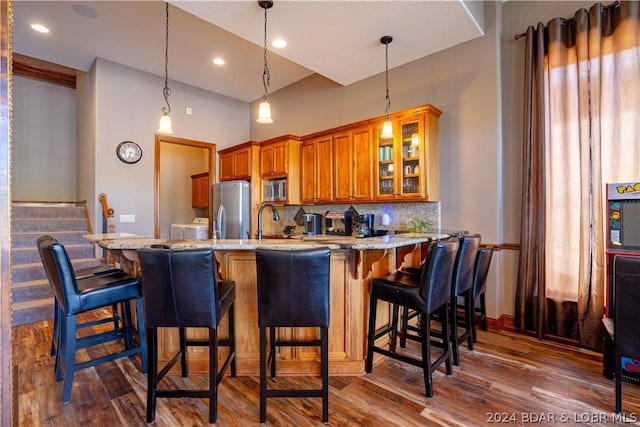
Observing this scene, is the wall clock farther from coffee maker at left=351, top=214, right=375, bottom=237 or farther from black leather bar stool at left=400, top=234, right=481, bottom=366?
black leather bar stool at left=400, top=234, right=481, bottom=366

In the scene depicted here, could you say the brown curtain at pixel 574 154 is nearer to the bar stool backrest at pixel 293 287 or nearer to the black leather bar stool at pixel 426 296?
the black leather bar stool at pixel 426 296

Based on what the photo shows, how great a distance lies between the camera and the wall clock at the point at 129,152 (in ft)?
15.0

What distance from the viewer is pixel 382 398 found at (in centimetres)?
199

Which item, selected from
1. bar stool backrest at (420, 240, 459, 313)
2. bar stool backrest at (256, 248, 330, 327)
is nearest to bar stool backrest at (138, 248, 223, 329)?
bar stool backrest at (256, 248, 330, 327)

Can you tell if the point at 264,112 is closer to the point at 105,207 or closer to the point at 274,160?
the point at 274,160

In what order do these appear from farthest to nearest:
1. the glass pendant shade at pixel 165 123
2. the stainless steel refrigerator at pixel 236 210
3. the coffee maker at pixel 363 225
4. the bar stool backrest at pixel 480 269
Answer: the stainless steel refrigerator at pixel 236 210
the coffee maker at pixel 363 225
the glass pendant shade at pixel 165 123
the bar stool backrest at pixel 480 269

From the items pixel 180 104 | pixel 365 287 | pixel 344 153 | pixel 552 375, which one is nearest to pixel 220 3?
pixel 344 153

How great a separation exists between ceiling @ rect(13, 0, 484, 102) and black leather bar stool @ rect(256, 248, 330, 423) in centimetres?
223

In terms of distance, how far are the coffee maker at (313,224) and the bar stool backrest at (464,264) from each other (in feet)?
8.16

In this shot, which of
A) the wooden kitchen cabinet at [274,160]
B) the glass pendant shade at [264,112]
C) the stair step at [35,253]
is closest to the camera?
the glass pendant shade at [264,112]

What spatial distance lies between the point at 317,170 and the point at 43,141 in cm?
528

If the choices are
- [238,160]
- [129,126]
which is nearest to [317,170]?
[238,160]

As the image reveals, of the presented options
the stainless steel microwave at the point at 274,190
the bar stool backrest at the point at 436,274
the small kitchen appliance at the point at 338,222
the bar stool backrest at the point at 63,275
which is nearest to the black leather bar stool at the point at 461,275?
the bar stool backrest at the point at 436,274

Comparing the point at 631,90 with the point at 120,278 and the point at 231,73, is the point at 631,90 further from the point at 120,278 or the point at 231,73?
the point at 231,73
